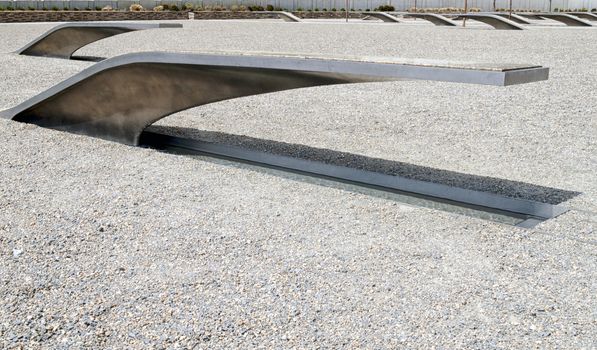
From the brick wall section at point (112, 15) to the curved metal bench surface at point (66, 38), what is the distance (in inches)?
581

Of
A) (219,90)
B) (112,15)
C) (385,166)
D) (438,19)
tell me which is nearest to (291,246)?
(385,166)

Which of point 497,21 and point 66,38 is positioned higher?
point 497,21

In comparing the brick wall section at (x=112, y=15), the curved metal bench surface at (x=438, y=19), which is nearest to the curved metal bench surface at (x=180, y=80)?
the curved metal bench surface at (x=438, y=19)

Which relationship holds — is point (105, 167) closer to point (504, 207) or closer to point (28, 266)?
point (28, 266)

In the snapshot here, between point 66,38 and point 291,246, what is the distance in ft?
38.3

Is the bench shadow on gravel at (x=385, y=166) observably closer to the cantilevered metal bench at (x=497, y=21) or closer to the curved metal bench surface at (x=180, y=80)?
the curved metal bench surface at (x=180, y=80)

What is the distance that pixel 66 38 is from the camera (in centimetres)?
1440

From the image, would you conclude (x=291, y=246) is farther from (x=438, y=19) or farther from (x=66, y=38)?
(x=438, y=19)

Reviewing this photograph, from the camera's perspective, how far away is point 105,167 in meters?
6.10

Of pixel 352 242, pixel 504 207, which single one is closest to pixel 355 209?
pixel 352 242

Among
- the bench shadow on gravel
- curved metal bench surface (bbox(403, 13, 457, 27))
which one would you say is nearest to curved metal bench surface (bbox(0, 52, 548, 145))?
the bench shadow on gravel

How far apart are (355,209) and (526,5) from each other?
5649cm

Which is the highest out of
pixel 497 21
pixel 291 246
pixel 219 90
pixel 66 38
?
pixel 497 21

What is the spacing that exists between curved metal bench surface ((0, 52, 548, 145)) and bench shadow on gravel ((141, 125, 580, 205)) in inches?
18.3
